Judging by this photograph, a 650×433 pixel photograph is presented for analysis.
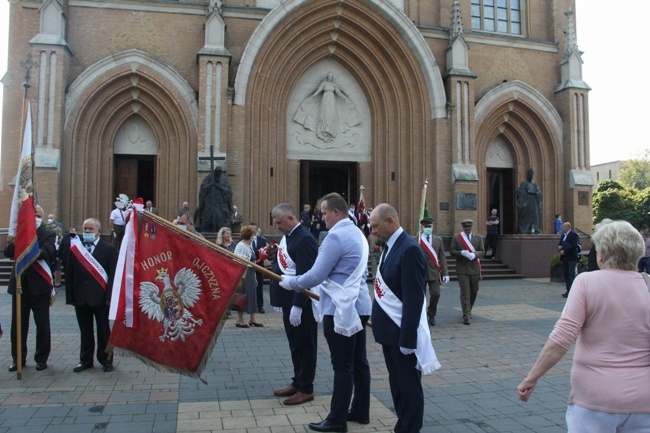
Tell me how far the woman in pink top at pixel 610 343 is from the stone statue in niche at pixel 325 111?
2004 centimetres

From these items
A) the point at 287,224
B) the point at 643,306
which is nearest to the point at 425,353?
the point at 643,306

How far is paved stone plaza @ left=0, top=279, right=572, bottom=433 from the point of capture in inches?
189

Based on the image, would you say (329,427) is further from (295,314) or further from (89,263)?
(89,263)

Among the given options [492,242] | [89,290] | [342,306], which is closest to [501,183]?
[492,242]

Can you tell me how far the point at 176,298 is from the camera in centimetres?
534

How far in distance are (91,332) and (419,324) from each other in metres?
4.57

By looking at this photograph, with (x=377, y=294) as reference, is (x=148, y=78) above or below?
above

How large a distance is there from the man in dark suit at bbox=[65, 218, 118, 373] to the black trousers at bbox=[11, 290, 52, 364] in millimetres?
403

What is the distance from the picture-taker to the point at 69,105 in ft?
63.1

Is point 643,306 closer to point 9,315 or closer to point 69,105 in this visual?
point 9,315

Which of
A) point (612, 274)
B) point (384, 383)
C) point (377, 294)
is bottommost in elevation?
point (384, 383)

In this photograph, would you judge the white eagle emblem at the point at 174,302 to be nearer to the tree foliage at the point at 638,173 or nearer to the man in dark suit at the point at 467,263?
the man in dark suit at the point at 467,263

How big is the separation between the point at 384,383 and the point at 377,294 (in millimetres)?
2332

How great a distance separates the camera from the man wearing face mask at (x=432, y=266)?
32.2ft
